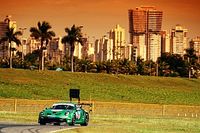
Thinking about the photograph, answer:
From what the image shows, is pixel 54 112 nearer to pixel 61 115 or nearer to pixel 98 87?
pixel 61 115

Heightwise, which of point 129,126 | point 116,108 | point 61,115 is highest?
point 61,115

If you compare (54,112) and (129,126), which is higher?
(54,112)

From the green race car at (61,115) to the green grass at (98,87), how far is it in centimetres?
7436

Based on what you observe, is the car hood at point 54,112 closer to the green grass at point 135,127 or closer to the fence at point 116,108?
the green grass at point 135,127

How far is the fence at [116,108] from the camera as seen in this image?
292ft

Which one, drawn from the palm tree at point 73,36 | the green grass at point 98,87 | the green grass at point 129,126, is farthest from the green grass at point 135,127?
the palm tree at point 73,36

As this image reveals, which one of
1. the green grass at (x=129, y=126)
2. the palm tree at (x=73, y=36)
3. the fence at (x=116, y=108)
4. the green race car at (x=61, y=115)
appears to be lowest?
the fence at (x=116, y=108)

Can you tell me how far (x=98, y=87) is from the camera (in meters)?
148

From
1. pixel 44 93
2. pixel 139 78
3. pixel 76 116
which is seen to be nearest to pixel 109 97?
pixel 44 93

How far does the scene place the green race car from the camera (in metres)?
49.3

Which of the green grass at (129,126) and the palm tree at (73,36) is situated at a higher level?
the palm tree at (73,36)

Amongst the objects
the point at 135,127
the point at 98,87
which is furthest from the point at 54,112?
the point at 98,87

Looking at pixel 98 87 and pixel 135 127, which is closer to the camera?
pixel 135 127

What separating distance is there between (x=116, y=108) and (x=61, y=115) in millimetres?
45280
